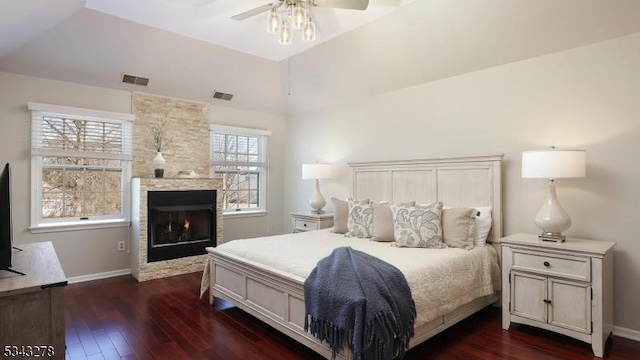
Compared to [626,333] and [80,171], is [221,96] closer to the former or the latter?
[80,171]

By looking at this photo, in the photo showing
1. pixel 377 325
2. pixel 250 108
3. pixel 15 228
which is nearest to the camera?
pixel 377 325

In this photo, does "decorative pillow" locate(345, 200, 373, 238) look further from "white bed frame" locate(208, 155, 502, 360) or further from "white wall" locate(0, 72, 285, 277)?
"white wall" locate(0, 72, 285, 277)

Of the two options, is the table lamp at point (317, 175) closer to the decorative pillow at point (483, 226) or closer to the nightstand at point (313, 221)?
the nightstand at point (313, 221)

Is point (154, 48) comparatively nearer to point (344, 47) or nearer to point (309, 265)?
point (344, 47)

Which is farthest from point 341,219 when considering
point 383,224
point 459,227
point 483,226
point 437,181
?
point 483,226

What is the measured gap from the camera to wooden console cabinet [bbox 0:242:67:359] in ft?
5.08

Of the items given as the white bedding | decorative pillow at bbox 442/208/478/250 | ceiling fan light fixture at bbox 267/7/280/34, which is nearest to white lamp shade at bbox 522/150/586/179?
decorative pillow at bbox 442/208/478/250

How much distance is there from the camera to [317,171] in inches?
201

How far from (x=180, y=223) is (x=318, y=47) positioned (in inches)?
121

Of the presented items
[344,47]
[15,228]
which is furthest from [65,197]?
[344,47]

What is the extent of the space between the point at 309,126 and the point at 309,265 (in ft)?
11.8

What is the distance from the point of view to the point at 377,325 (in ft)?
6.76

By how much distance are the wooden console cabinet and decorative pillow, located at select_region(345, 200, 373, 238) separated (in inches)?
109

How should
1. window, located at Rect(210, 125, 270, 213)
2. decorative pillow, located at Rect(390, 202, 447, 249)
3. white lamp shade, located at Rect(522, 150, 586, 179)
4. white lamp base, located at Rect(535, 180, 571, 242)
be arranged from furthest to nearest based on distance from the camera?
1. window, located at Rect(210, 125, 270, 213)
2. decorative pillow, located at Rect(390, 202, 447, 249)
3. white lamp base, located at Rect(535, 180, 571, 242)
4. white lamp shade, located at Rect(522, 150, 586, 179)
